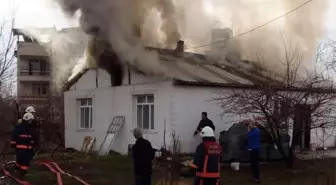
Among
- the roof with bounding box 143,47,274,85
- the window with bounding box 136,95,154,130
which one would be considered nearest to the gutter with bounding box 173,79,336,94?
the roof with bounding box 143,47,274,85

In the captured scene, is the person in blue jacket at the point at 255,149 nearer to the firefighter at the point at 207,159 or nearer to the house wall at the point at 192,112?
the firefighter at the point at 207,159

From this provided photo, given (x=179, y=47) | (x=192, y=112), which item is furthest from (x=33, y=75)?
(x=192, y=112)

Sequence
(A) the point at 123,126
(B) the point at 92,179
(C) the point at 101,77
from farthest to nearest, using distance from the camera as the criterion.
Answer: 1. (C) the point at 101,77
2. (A) the point at 123,126
3. (B) the point at 92,179

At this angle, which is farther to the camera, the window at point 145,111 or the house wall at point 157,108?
the window at point 145,111

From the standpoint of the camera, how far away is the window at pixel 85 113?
22562 millimetres

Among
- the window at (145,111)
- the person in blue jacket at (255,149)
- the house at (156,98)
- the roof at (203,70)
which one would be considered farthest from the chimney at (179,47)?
the person in blue jacket at (255,149)

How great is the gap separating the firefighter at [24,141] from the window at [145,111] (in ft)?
23.7

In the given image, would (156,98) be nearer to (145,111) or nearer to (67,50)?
(145,111)

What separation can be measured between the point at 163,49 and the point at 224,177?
10463 millimetres

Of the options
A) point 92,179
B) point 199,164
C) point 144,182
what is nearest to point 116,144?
point 92,179

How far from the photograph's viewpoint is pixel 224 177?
13086 mm

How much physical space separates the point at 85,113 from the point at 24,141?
1090 centimetres

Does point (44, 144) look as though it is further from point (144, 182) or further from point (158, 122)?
point (144, 182)

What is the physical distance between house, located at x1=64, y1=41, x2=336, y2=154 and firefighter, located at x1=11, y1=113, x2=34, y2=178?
6038mm
